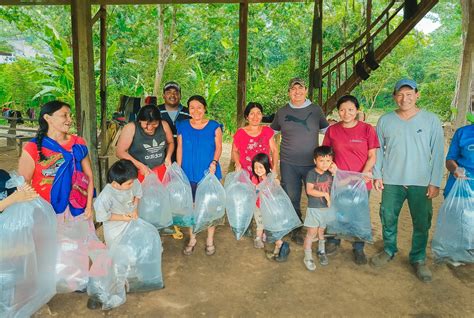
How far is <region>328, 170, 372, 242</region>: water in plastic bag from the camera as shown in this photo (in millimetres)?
2877

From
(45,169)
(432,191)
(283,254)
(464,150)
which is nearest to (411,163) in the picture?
(432,191)

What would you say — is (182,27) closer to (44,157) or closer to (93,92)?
(93,92)

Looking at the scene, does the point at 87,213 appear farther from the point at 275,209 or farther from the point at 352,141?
the point at 352,141

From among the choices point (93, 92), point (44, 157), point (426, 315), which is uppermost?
point (93, 92)

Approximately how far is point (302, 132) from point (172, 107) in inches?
46.6

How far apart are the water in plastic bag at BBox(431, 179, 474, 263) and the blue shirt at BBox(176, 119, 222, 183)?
1.74m

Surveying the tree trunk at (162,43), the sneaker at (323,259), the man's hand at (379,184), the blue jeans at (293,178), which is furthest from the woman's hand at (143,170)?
the tree trunk at (162,43)

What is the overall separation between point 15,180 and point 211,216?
4.60ft

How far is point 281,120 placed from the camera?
10.4 feet

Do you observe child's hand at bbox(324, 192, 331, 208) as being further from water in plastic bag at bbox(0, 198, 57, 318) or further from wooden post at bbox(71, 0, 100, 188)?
wooden post at bbox(71, 0, 100, 188)

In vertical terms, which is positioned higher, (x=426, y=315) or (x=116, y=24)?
(x=116, y=24)

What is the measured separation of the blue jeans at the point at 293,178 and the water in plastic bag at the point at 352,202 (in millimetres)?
323

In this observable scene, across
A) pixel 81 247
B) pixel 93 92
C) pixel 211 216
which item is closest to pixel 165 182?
pixel 211 216

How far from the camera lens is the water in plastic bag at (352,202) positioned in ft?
9.44
